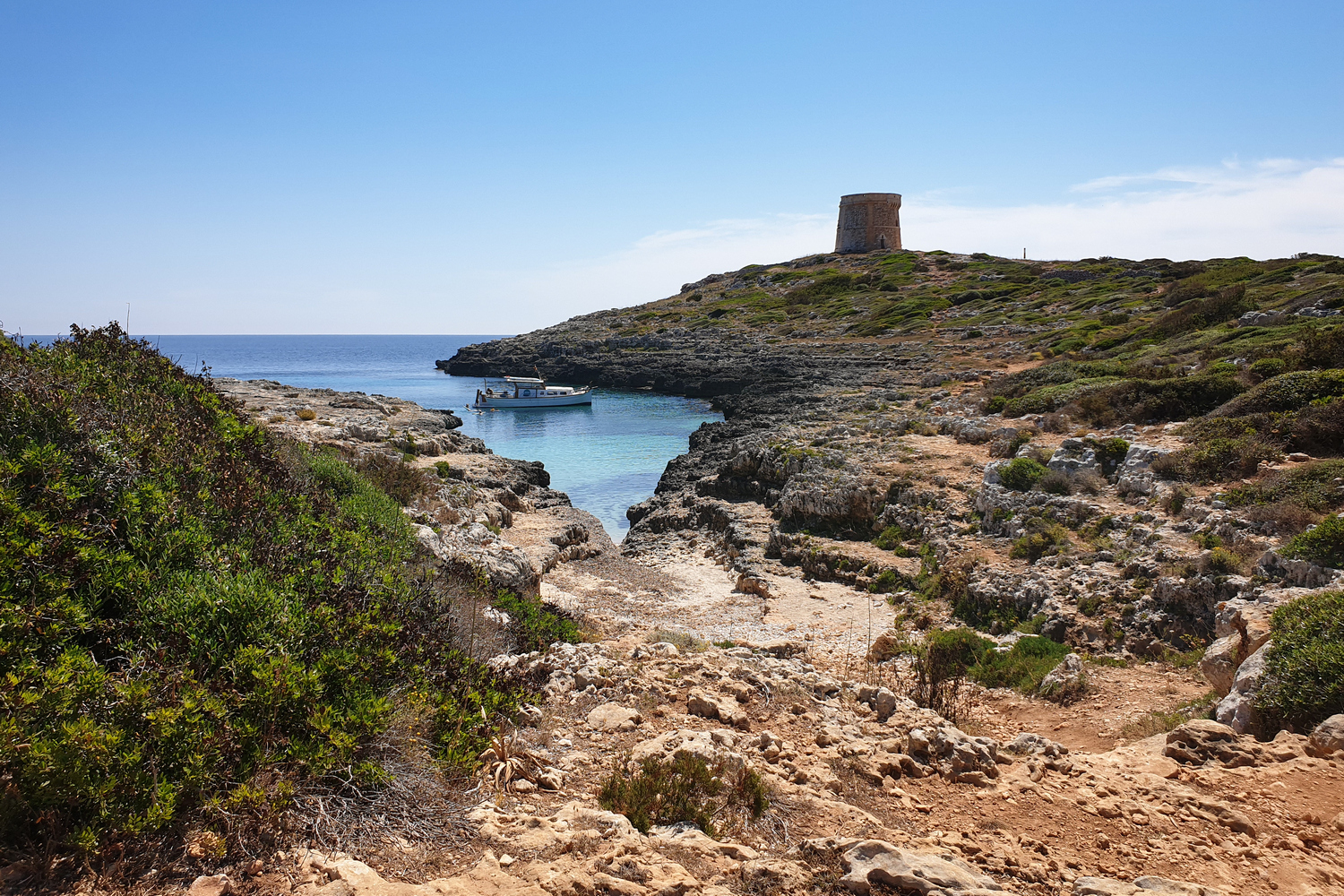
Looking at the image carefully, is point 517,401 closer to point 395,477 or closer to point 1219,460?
point 395,477

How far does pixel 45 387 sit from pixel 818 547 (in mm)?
12851

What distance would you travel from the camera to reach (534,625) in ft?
26.3

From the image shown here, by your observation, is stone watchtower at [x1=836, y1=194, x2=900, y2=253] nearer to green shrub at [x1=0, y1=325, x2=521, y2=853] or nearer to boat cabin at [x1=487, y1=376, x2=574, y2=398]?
boat cabin at [x1=487, y1=376, x2=574, y2=398]

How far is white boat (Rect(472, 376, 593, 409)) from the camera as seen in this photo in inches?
2088

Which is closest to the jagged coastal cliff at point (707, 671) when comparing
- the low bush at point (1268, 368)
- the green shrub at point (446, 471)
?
the low bush at point (1268, 368)

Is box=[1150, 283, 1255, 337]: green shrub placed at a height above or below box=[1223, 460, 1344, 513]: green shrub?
above

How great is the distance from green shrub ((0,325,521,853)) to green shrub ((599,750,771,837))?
102 cm

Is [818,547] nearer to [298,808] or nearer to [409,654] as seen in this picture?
[409,654]

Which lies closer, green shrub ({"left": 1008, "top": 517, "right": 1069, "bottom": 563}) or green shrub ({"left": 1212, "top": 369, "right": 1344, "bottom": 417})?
green shrub ({"left": 1008, "top": 517, "right": 1069, "bottom": 563})

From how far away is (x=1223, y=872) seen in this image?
4.07 metres

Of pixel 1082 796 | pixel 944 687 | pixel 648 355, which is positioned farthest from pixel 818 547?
pixel 648 355

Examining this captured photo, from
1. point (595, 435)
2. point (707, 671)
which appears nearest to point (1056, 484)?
point (707, 671)

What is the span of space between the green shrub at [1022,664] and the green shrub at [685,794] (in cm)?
532

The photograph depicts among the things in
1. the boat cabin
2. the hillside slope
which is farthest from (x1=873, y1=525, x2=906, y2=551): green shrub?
the boat cabin
